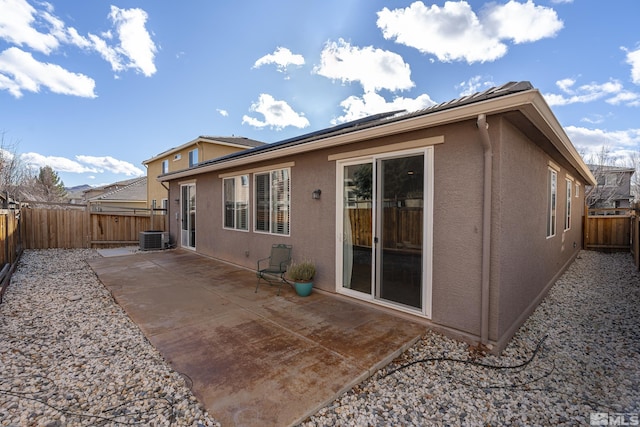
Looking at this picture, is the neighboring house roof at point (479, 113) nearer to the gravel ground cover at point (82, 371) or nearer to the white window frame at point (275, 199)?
the white window frame at point (275, 199)

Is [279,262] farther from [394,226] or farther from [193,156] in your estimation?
[193,156]

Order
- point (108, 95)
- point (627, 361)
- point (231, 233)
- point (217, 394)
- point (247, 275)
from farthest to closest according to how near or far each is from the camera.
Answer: point (108, 95) → point (231, 233) → point (247, 275) → point (627, 361) → point (217, 394)

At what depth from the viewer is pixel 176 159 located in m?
18.4

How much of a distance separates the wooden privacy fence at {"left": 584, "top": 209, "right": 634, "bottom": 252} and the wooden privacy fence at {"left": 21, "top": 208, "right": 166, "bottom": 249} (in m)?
17.3

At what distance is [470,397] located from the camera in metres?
2.31

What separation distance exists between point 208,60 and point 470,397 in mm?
11296

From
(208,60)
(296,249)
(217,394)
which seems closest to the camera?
(217,394)

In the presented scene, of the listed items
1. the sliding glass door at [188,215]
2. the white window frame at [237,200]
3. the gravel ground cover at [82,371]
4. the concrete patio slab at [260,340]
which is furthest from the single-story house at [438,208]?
the sliding glass door at [188,215]

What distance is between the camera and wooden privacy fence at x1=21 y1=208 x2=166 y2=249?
922cm

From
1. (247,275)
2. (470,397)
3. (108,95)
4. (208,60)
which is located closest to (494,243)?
(470,397)

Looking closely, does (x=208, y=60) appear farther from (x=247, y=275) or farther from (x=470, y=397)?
(x=470, y=397)

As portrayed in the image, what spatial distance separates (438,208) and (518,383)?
191 cm

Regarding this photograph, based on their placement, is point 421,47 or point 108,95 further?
point 108,95

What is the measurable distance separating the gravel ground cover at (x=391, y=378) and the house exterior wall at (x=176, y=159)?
13.5 meters
